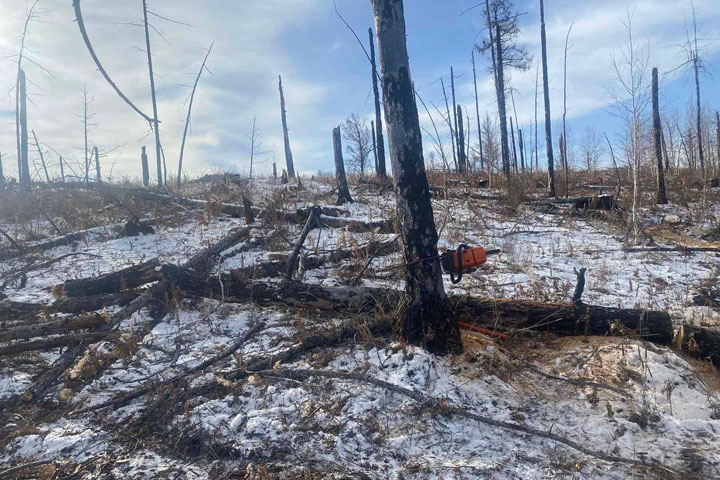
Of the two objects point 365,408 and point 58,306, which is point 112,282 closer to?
point 58,306

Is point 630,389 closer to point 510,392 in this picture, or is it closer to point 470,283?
point 510,392

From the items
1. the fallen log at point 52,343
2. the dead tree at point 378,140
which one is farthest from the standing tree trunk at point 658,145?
the fallen log at point 52,343

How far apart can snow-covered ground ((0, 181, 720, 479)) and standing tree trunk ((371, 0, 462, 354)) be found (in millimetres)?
267

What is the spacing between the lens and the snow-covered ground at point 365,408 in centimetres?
288

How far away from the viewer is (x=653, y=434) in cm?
315

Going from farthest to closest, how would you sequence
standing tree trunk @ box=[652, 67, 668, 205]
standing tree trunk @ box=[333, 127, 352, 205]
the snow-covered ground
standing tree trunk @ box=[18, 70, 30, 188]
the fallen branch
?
standing tree trunk @ box=[18, 70, 30, 188]
standing tree trunk @ box=[652, 67, 668, 205]
standing tree trunk @ box=[333, 127, 352, 205]
the fallen branch
the snow-covered ground

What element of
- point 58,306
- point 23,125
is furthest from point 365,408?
point 23,125

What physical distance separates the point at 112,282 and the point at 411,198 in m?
4.10

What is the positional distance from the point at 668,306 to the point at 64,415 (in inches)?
253

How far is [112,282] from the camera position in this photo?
5531 mm

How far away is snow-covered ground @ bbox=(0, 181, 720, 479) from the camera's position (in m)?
2.88

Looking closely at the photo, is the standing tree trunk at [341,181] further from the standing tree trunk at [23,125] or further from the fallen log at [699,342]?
the standing tree trunk at [23,125]

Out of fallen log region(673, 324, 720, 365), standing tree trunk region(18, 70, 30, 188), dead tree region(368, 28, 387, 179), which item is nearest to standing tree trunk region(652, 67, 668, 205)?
dead tree region(368, 28, 387, 179)

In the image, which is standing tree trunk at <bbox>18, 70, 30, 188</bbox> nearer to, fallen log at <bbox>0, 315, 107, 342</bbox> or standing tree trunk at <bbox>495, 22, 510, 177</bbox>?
fallen log at <bbox>0, 315, 107, 342</bbox>
